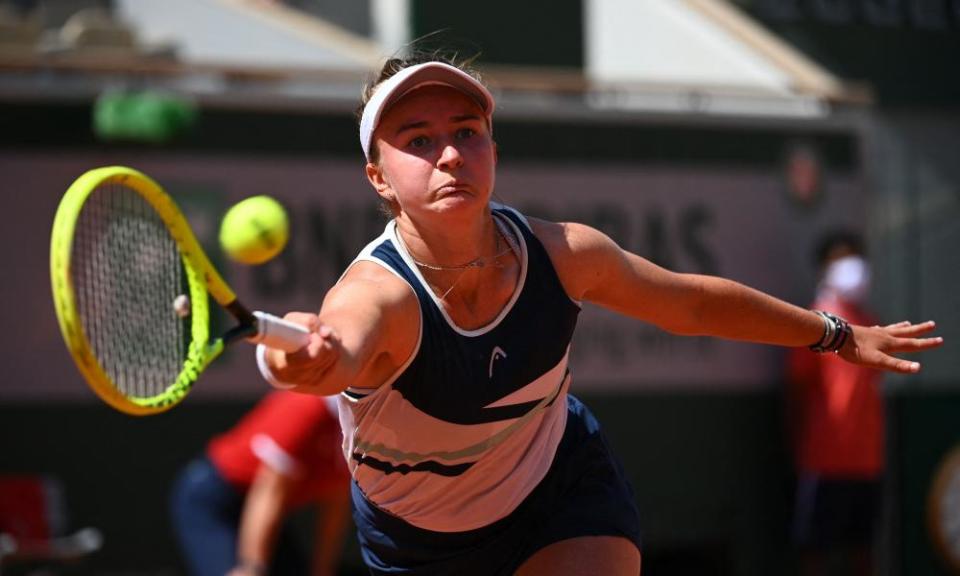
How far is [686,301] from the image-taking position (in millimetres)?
4129

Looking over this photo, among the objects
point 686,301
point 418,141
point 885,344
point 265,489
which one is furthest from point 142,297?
point 265,489

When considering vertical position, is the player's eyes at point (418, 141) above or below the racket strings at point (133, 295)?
above

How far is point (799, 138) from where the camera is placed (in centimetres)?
947

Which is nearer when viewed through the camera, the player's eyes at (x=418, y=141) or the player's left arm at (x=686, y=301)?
the player's eyes at (x=418, y=141)

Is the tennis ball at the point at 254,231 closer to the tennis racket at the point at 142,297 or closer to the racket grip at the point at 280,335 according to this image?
the tennis racket at the point at 142,297

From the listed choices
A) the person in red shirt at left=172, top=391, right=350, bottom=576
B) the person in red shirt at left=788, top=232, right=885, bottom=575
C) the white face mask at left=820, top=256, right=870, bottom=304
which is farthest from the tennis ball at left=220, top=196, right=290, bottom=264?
the white face mask at left=820, top=256, right=870, bottom=304

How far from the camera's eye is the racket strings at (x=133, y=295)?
11.3ft

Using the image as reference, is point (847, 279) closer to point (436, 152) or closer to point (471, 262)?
point (471, 262)

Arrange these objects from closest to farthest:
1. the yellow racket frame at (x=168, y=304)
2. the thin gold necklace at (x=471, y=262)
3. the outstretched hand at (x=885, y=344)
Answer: the yellow racket frame at (x=168, y=304) < the thin gold necklace at (x=471, y=262) < the outstretched hand at (x=885, y=344)

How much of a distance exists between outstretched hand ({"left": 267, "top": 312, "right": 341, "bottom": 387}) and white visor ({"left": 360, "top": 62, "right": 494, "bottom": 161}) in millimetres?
794

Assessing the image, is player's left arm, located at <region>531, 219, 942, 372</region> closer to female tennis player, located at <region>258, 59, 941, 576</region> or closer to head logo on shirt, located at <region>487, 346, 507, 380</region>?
female tennis player, located at <region>258, 59, 941, 576</region>

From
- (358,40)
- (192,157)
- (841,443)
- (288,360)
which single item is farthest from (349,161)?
(288,360)

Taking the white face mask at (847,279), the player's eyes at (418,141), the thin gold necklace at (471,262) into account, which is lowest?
the white face mask at (847,279)

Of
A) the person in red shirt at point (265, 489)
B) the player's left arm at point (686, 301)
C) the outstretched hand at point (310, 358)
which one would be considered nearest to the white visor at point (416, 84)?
the player's left arm at point (686, 301)
